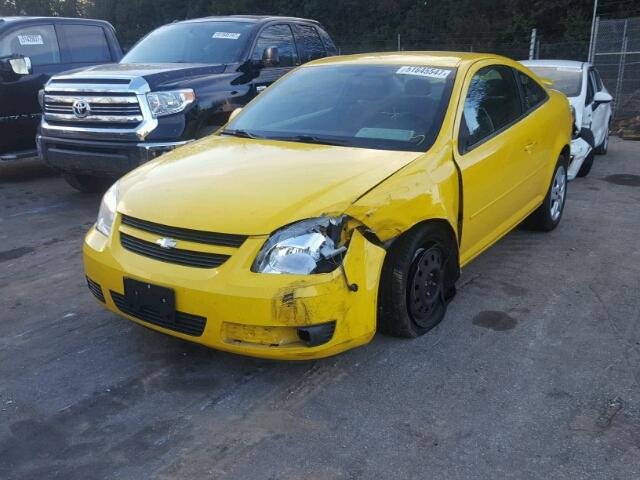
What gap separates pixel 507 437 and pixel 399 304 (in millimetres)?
906

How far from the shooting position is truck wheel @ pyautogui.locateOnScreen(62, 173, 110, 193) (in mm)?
7175

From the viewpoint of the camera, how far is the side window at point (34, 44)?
7.66 meters

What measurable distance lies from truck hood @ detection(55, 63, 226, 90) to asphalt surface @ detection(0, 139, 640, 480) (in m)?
2.40

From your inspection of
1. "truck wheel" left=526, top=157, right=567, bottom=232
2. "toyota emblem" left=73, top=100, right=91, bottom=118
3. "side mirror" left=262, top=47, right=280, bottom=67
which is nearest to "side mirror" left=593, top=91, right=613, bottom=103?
"truck wheel" left=526, top=157, right=567, bottom=232

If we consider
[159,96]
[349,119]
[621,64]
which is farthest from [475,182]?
[621,64]

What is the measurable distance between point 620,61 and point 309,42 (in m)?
8.60

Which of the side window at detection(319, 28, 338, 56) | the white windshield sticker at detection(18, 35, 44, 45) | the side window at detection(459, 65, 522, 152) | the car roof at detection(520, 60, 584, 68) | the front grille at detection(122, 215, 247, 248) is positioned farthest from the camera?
the car roof at detection(520, 60, 584, 68)

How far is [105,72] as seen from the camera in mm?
6289

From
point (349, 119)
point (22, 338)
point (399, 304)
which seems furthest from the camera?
point (349, 119)

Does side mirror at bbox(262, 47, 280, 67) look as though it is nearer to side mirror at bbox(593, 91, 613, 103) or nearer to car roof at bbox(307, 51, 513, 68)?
car roof at bbox(307, 51, 513, 68)

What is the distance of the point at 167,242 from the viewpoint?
3.09 m

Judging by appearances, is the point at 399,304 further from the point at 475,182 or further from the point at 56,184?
the point at 56,184

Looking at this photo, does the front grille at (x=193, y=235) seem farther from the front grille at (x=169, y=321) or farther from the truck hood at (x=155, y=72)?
the truck hood at (x=155, y=72)

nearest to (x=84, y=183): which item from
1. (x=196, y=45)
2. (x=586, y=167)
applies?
(x=196, y=45)
